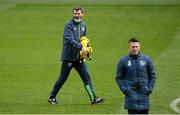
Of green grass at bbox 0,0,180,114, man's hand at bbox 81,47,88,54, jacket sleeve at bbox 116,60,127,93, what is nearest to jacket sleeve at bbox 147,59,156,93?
jacket sleeve at bbox 116,60,127,93

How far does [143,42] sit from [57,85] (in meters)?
9.34

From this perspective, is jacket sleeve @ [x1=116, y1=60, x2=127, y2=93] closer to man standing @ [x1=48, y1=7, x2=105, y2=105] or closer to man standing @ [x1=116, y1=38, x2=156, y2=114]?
man standing @ [x1=116, y1=38, x2=156, y2=114]

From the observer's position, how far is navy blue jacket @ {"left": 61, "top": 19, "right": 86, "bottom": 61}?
15.9 metres

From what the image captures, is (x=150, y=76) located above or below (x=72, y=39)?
below

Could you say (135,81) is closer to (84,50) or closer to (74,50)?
(84,50)

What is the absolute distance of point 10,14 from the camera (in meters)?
31.2

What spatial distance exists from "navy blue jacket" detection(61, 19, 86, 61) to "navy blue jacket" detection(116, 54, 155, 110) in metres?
3.24

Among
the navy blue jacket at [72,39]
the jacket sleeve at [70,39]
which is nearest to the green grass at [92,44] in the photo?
the navy blue jacket at [72,39]

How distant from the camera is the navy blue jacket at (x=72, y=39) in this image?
52.2 ft

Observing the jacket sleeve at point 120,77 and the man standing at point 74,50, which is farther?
the man standing at point 74,50

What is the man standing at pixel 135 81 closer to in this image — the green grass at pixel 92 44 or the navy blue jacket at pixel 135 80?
the navy blue jacket at pixel 135 80

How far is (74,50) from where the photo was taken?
1614 cm

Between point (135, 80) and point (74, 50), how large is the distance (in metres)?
3.65

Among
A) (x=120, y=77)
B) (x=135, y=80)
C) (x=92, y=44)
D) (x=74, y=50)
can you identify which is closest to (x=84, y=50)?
(x=74, y=50)
